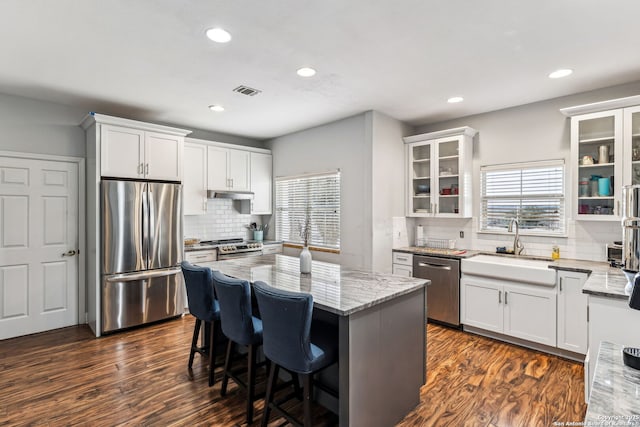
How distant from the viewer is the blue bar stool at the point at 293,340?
186 centimetres

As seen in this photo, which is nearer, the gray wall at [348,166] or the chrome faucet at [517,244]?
the chrome faucet at [517,244]

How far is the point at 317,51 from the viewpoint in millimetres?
2703

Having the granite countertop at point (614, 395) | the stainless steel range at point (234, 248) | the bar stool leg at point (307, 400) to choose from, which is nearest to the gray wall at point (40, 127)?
the stainless steel range at point (234, 248)

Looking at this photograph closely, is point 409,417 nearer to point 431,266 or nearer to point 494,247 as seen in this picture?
point 431,266

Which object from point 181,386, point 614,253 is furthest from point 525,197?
point 181,386

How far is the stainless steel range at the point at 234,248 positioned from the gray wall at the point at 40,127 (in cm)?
215

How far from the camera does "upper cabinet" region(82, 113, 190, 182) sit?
152 inches

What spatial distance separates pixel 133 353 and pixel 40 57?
2870 millimetres

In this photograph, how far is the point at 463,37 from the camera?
2465 mm

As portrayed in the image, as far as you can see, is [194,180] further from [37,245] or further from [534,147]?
[534,147]

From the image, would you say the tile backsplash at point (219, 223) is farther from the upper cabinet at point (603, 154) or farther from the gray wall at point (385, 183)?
the upper cabinet at point (603, 154)

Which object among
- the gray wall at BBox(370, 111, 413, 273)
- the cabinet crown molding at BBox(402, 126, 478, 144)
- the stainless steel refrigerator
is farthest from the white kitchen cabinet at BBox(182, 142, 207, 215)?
the cabinet crown molding at BBox(402, 126, 478, 144)

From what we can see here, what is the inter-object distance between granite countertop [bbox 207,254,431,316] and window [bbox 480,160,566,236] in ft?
7.64

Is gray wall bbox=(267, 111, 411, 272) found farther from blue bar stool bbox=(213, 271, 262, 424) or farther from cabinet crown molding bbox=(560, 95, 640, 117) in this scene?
blue bar stool bbox=(213, 271, 262, 424)
